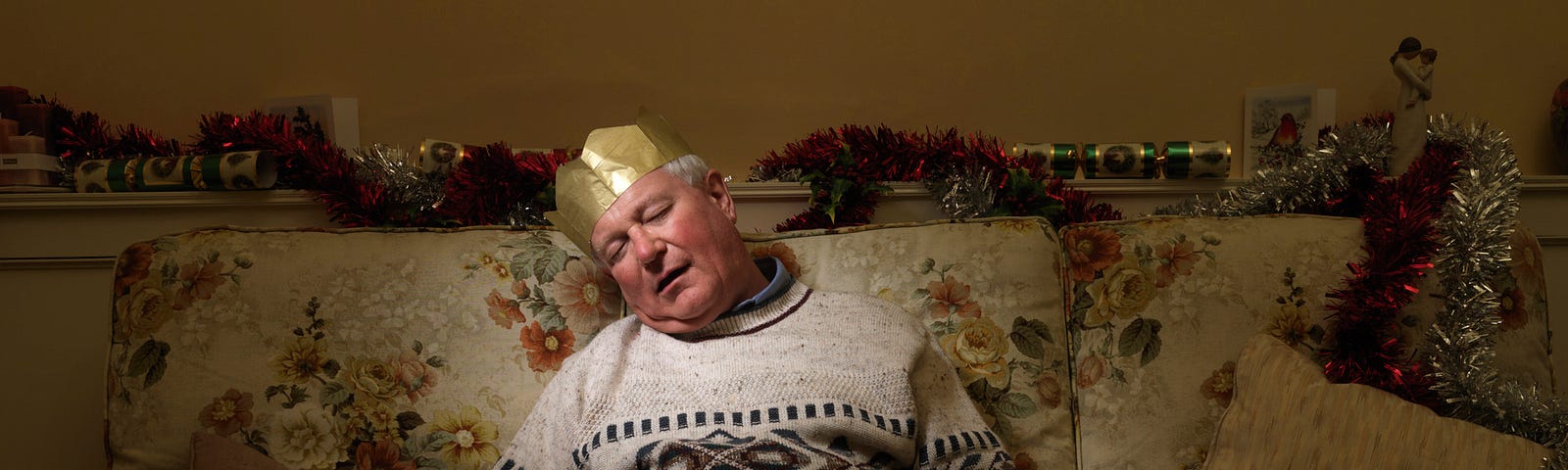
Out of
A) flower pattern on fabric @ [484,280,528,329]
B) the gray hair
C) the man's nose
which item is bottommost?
flower pattern on fabric @ [484,280,528,329]

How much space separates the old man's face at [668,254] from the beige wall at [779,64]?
832 millimetres

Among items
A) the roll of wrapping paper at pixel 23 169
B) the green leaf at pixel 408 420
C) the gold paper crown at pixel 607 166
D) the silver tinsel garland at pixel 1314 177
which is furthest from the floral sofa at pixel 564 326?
the roll of wrapping paper at pixel 23 169

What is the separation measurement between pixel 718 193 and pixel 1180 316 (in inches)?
28.7

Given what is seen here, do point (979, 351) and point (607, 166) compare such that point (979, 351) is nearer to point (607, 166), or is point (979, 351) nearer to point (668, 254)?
point (668, 254)

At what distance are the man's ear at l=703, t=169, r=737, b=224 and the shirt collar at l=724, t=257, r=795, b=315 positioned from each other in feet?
0.34

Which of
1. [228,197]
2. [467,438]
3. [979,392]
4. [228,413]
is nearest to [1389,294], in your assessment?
[979,392]

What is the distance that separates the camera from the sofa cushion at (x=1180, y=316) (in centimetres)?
137

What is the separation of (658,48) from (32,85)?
134cm

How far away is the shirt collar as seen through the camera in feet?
4.11

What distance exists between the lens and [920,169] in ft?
5.42

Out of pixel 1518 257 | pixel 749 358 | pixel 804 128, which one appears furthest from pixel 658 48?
pixel 1518 257

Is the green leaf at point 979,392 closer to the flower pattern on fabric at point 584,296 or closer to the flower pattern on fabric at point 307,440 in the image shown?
the flower pattern on fabric at point 584,296

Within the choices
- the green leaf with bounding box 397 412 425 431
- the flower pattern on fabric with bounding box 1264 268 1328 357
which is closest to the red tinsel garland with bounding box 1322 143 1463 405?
the flower pattern on fabric with bounding box 1264 268 1328 357

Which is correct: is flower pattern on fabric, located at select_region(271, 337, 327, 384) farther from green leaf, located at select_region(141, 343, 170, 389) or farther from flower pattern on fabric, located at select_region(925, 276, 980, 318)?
flower pattern on fabric, located at select_region(925, 276, 980, 318)
